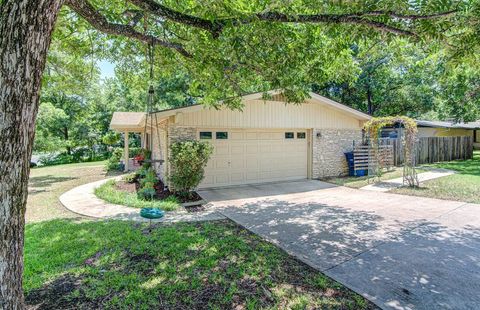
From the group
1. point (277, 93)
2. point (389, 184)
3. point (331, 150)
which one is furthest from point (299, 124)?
point (389, 184)

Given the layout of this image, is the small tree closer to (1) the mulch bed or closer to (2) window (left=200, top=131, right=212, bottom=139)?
(1) the mulch bed

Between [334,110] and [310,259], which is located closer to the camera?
[310,259]

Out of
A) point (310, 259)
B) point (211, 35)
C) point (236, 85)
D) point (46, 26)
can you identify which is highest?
point (211, 35)

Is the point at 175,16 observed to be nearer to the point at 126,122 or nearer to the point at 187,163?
the point at 187,163

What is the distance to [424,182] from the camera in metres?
10.4

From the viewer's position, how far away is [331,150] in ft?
41.5

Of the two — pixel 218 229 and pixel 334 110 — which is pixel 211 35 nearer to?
pixel 218 229

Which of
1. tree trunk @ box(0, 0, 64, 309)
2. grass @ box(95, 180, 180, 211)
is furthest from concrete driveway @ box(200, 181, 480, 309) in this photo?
tree trunk @ box(0, 0, 64, 309)

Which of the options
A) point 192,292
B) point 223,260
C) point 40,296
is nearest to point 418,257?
point 223,260

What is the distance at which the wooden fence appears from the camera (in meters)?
15.6

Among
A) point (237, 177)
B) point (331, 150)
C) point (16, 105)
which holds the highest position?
point (16, 105)

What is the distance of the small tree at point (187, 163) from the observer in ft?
26.7

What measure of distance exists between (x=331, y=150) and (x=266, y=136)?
3639 mm

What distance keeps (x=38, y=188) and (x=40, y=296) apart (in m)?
9.44
